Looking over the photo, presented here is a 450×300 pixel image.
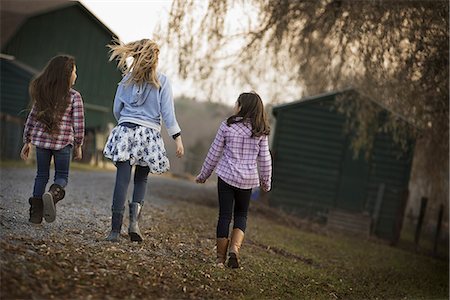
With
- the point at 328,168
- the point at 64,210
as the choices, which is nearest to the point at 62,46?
the point at 328,168

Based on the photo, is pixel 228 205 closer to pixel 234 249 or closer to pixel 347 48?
pixel 234 249

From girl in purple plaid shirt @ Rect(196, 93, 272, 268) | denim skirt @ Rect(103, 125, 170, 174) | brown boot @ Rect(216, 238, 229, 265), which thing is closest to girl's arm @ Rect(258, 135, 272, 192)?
girl in purple plaid shirt @ Rect(196, 93, 272, 268)

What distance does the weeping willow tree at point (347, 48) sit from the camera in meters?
12.8

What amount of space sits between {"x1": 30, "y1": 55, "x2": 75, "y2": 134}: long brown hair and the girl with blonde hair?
1.61 ft

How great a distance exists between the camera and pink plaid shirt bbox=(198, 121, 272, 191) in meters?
6.88

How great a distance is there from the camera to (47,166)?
7.13 m

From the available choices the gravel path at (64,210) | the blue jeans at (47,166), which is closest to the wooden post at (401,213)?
the gravel path at (64,210)

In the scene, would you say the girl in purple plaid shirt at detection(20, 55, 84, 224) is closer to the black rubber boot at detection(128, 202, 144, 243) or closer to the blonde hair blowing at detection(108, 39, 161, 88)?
the blonde hair blowing at detection(108, 39, 161, 88)

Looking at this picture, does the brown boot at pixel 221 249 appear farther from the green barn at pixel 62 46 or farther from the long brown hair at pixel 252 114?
the green barn at pixel 62 46

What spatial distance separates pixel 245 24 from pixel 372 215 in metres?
8.24

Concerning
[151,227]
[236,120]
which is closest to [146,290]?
[236,120]

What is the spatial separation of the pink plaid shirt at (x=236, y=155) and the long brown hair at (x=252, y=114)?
2.0 inches

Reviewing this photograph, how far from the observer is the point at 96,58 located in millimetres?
25859

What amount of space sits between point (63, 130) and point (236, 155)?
1.65 m
